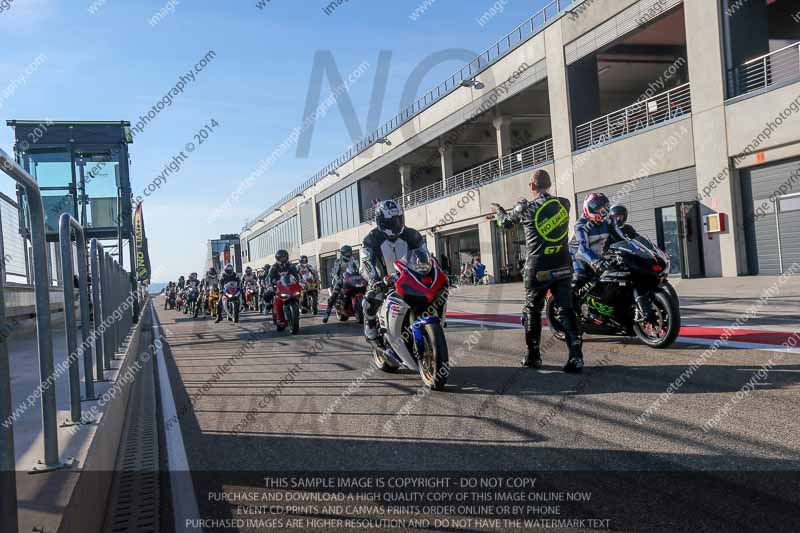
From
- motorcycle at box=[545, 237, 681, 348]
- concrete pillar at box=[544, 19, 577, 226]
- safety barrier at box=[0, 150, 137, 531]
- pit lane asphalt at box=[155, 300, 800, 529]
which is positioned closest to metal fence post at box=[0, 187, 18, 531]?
safety barrier at box=[0, 150, 137, 531]

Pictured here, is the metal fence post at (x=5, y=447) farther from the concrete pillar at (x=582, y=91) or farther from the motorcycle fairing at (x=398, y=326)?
the concrete pillar at (x=582, y=91)

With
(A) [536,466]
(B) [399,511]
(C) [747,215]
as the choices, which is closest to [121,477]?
(B) [399,511]

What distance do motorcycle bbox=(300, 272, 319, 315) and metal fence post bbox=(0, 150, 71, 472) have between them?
14369 millimetres

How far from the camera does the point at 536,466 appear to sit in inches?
144

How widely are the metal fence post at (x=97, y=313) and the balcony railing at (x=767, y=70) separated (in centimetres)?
1644

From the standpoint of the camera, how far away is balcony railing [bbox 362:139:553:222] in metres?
28.1

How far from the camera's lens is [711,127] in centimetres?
1819

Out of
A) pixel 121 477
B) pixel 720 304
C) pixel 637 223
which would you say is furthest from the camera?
pixel 637 223

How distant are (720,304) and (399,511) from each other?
33.1 ft

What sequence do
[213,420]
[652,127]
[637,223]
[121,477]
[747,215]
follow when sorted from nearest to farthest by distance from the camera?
[121,477] → [213,420] → [747,215] → [652,127] → [637,223]

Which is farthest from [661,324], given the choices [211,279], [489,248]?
[489,248]

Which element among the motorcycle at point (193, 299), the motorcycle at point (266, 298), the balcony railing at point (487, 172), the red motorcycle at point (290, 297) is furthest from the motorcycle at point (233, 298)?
the balcony railing at point (487, 172)

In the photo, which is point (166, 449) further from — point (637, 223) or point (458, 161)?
point (458, 161)

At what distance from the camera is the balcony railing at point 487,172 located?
1105 inches
